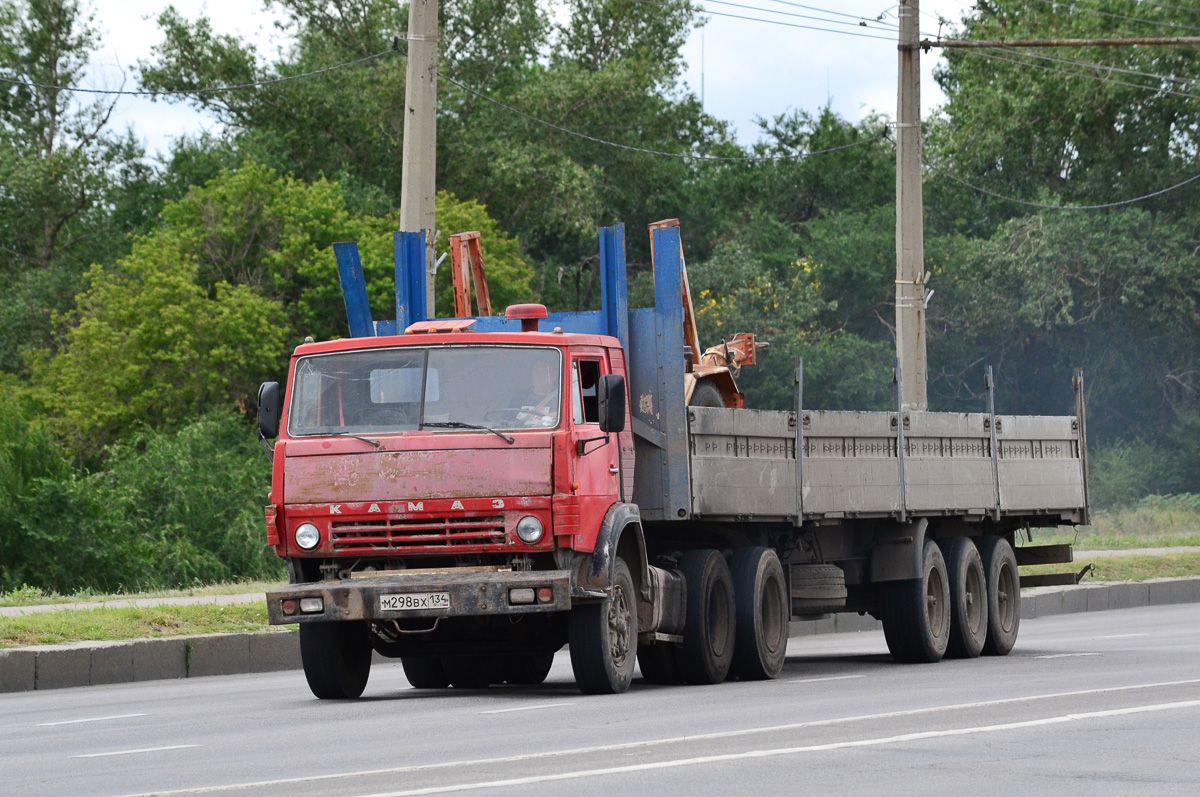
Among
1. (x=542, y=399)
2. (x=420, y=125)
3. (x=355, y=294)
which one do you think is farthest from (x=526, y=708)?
(x=420, y=125)

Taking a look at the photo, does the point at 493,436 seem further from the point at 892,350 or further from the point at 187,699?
the point at 892,350

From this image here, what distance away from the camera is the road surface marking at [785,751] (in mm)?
→ 7512

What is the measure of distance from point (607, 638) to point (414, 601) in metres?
1.35

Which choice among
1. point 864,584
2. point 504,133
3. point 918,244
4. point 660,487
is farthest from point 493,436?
point 504,133

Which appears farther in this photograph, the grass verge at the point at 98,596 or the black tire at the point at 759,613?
the grass verge at the point at 98,596

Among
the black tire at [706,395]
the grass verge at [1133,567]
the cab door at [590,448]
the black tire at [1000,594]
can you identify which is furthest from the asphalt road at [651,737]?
the grass verge at [1133,567]

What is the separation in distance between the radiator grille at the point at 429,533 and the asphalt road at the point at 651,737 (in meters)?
1.06

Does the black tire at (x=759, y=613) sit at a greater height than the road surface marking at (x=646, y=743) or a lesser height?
greater

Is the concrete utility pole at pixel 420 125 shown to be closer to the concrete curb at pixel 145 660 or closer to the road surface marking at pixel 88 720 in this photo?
the concrete curb at pixel 145 660

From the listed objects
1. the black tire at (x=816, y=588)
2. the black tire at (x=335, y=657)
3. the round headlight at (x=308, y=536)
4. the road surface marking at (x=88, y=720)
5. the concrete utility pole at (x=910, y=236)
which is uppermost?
the concrete utility pole at (x=910, y=236)

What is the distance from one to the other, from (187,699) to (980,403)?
45.8 meters

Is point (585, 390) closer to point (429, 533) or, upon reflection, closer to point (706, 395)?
point (429, 533)

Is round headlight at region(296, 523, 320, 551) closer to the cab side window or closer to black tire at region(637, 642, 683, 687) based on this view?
the cab side window

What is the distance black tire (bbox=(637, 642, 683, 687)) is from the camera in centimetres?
1362
